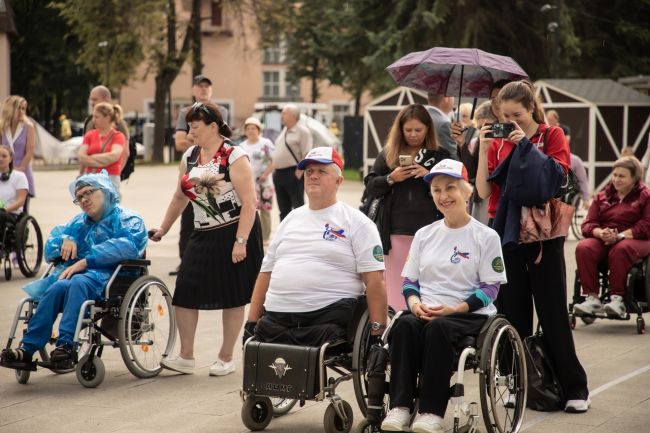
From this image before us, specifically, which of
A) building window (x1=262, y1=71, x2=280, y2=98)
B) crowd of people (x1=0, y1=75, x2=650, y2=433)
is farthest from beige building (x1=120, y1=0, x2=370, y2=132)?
crowd of people (x1=0, y1=75, x2=650, y2=433)

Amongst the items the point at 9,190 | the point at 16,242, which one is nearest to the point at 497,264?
the point at 16,242

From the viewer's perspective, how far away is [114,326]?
7.39 metres

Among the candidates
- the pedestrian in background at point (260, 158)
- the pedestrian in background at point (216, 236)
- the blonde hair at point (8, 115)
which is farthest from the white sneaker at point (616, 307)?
the blonde hair at point (8, 115)

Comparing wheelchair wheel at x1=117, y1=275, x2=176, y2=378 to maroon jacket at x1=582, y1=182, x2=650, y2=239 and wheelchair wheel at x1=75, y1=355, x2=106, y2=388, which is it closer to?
wheelchair wheel at x1=75, y1=355, x2=106, y2=388

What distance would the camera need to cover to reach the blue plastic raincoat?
7328mm

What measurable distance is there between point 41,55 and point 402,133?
153ft

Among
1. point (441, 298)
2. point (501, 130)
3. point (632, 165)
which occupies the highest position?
point (501, 130)

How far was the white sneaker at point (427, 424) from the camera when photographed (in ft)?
17.2

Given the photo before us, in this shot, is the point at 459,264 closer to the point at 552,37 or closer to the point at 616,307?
the point at 616,307

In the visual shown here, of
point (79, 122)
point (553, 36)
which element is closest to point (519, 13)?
point (553, 36)

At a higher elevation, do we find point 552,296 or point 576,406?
point 552,296

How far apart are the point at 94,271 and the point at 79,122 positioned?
216ft

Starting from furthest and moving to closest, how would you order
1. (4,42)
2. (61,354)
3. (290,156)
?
(4,42), (290,156), (61,354)

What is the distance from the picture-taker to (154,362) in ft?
25.6
